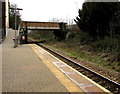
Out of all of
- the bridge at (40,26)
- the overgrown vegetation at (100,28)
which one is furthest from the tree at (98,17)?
the bridge at (40,26)

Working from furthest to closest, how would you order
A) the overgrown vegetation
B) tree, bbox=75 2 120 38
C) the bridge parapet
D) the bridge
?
the bridge parapet
the bridge
tree, bbox=75 2 120 38
the overgrown vegetation

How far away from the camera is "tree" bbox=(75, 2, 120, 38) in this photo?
1667cm

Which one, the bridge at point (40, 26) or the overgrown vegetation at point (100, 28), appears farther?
the bridge at point (40, 26)

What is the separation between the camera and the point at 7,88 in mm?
5418

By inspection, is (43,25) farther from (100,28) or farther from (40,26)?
(100,28)

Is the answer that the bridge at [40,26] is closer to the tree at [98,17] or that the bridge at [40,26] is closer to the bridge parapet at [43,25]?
the bridge parapet at [43,25]

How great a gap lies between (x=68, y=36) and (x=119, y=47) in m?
18.0

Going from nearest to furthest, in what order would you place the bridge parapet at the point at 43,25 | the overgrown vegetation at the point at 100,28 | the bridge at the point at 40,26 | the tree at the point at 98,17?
the overgrown vegetation at the point at 100,28 → the tree at the point at 98,17 → the bridge at the point at 40,26 → the bridge parapet at the point at 43,25

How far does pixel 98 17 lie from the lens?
17469 millimetres

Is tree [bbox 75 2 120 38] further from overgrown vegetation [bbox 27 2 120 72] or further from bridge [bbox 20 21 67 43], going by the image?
bridge [bbox 20 21 67 43]

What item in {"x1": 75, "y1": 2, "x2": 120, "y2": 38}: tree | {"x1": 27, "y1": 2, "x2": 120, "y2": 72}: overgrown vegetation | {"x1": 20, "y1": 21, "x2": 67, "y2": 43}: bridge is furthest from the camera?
{"x1": 20, "y1": 21, "x2": 67, "y2": 43}: bridge

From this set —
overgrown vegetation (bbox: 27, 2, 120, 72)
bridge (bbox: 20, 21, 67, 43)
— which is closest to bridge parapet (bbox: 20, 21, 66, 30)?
bridge (bbox: 20, 21, 67, 43)

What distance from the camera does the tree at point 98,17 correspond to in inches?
656

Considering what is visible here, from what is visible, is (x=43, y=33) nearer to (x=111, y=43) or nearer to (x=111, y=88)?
(x=111, y=43)
